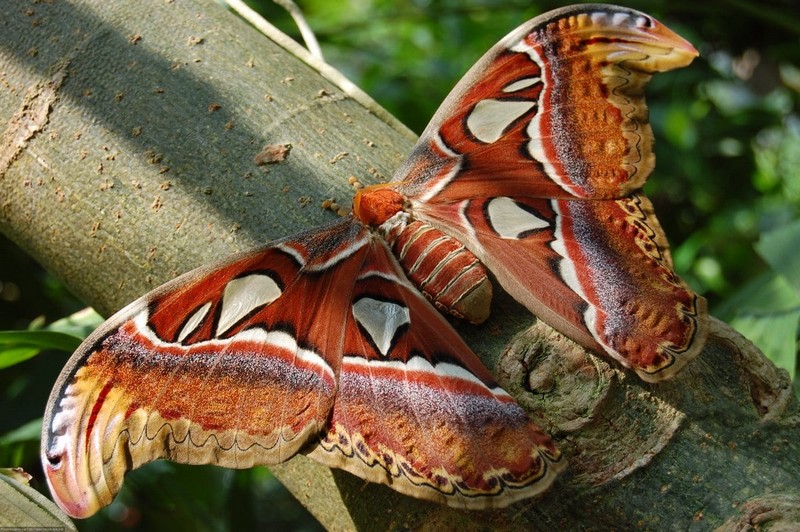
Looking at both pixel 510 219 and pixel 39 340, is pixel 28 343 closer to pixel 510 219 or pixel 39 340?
pixel 39 340

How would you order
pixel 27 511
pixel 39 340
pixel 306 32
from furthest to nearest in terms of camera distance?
1. pixel 306 32
2. pixel 39 340
3. pixel 27 511

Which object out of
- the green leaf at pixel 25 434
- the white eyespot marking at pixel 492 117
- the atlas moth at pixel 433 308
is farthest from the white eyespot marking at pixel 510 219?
the green leaf at pixel 25 434

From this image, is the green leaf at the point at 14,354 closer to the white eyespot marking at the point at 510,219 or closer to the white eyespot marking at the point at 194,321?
the white eyespot marking at the point at 194,321

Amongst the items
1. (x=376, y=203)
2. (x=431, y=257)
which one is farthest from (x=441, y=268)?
(x=376, y=203)

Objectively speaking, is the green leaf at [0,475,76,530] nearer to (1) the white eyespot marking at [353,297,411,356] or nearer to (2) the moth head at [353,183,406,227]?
(1) the white eyespot marking at [353,297,411,356]

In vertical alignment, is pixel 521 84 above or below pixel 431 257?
above

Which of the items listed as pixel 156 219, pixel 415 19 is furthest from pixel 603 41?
pixel 415 19

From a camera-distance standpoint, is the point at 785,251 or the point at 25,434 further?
the point at 785,251

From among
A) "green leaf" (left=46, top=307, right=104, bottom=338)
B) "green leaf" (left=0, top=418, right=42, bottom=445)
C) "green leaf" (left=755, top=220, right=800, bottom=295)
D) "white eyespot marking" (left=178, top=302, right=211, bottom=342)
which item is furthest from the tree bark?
"green leaf" (left=755, top=220, right=800, bottom=295)

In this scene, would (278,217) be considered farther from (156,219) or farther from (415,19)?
(415,19)
